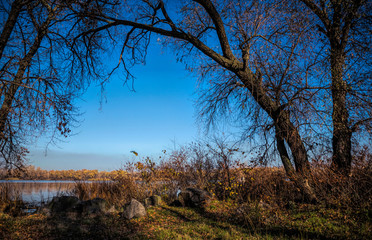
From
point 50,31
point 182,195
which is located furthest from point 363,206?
point 50,31

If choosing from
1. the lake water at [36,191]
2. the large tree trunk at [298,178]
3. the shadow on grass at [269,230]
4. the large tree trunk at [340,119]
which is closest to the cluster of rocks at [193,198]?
the shadow on grass at [269,230]

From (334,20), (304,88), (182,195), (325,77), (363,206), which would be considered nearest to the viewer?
(363,206)

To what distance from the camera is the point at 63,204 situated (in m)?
7.40

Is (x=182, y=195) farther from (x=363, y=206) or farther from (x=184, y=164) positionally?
(x=363, y=206)

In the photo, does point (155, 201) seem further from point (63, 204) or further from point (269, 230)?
point (269, 230)

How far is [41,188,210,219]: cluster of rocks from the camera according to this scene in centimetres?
680

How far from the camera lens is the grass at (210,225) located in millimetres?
5070

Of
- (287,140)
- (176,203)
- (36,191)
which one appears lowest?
(36,191)

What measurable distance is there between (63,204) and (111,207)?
1534 mm

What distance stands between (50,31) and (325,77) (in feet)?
28.0

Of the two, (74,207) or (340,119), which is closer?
(340,119)

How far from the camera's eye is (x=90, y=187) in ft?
35.2

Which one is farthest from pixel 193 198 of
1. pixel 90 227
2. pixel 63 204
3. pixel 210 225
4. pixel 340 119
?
pixel 340 119

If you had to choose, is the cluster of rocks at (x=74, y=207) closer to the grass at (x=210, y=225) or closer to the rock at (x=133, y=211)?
the grass at (x=210, y=225)
